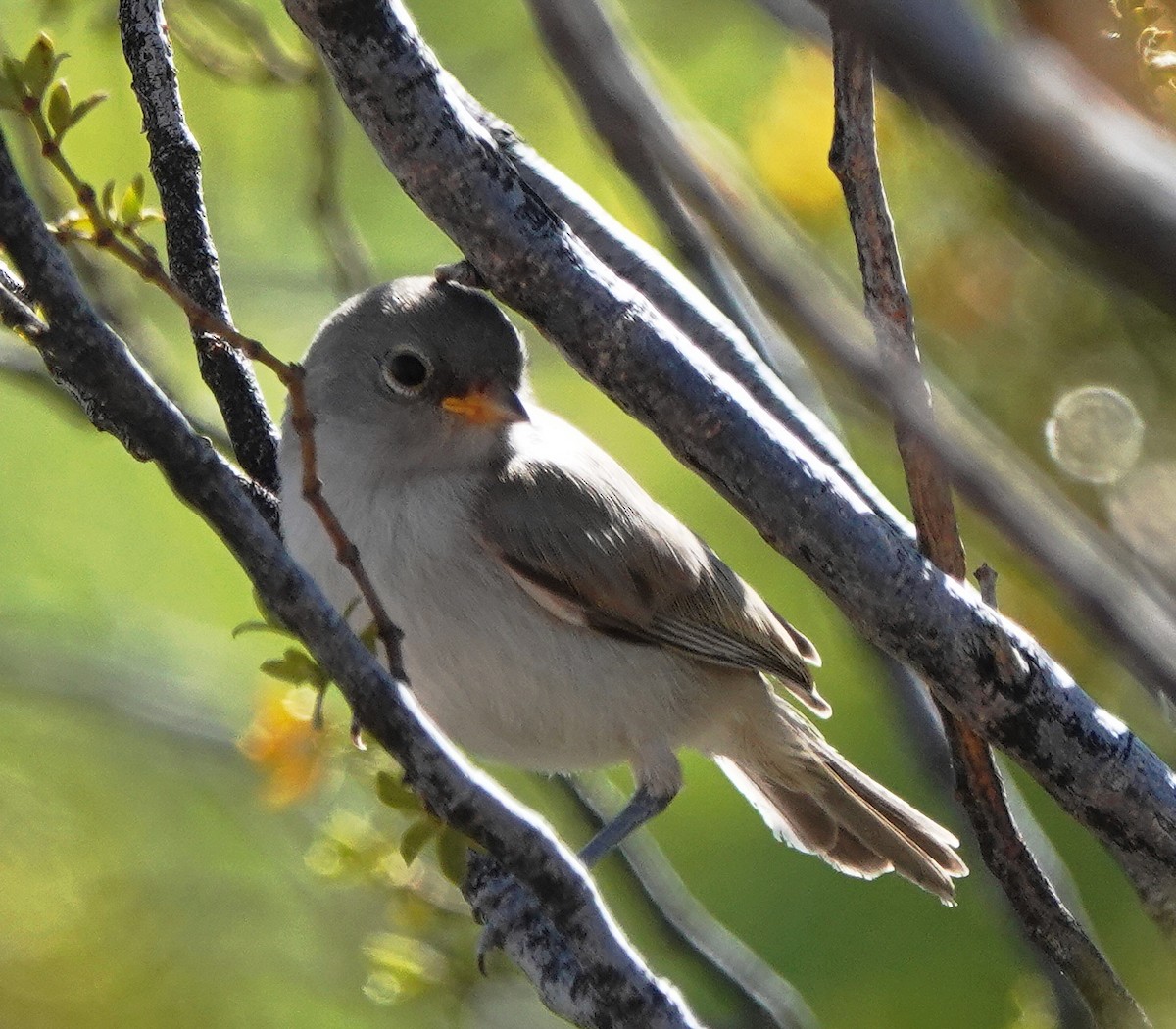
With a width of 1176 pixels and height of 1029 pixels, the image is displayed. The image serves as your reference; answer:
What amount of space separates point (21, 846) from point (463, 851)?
7.34 ft

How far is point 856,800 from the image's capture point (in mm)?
2883

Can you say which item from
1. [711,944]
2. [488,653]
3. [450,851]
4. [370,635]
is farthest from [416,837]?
[711,944]

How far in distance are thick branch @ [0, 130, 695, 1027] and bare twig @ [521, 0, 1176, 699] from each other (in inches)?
19.1

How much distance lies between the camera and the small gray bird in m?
2.49

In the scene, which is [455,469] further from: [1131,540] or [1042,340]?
[1131,540]

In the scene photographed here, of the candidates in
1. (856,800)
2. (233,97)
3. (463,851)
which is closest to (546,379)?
(233,97)

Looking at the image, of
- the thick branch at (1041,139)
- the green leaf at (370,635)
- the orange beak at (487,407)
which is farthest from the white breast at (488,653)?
the thick branch at (1041,139)

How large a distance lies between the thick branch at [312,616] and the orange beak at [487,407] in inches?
54.7

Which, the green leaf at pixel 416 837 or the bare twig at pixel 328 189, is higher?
the bare twig at pixel 328 189

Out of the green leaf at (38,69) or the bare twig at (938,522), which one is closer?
the green leaf at (38,69)

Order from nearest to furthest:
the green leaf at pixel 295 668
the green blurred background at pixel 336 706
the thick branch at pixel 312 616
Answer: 1. the thick branch at pixel 312 616
2. the green leaf at pixel 295 668
3. the green blurred background at pixel 336 706

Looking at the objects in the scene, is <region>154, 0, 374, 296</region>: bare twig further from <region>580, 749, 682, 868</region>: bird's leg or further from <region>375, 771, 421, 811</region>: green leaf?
<region>375, 771, 421, 811</region>: green leaf

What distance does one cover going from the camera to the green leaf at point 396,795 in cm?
149

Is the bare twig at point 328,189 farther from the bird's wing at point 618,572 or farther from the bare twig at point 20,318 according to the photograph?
the bare twig at point 20,318
